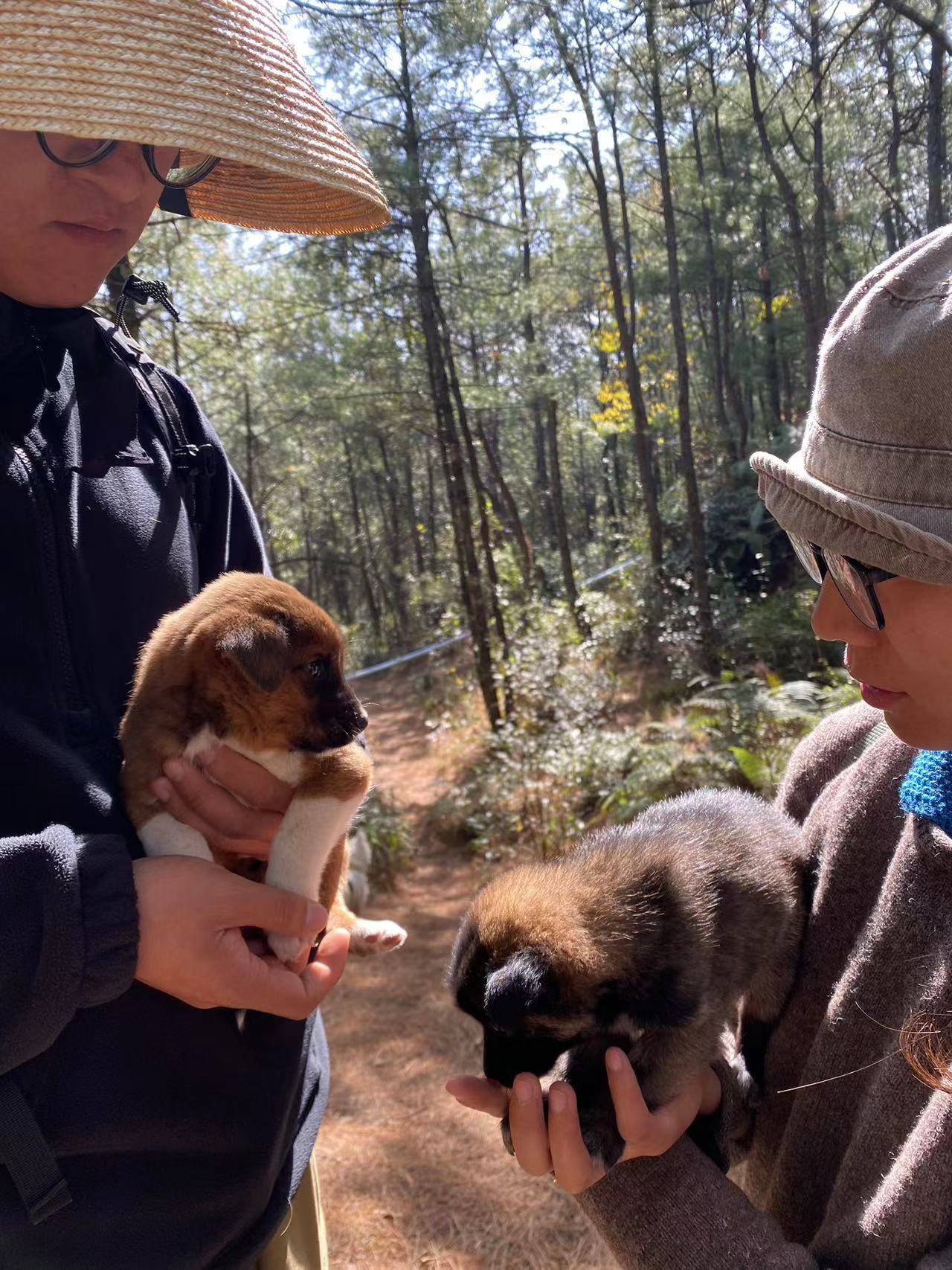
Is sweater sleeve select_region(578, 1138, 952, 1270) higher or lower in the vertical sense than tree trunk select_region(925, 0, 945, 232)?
lower

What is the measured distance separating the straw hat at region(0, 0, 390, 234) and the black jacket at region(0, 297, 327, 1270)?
1.48 feet

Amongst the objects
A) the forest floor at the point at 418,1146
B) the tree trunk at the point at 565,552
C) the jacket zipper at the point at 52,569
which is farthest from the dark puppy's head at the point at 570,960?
the tree trunk at the point at 565,552

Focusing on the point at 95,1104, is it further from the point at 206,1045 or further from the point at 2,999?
the point at 2,999

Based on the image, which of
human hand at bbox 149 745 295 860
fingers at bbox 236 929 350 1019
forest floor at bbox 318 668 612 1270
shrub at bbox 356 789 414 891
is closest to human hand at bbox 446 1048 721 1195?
fingers at bbox 236 929 350 1019

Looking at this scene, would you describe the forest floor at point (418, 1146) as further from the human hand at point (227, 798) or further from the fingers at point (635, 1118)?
the human hand at point (227, 798)

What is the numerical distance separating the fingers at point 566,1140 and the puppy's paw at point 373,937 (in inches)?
31.3

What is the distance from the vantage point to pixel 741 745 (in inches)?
393

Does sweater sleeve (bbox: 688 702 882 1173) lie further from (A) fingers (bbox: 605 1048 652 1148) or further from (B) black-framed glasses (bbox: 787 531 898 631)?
(B) black-framed glasses (bbox: 787 531 898 631)

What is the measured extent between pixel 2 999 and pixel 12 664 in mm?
637

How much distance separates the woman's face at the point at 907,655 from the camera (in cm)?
146

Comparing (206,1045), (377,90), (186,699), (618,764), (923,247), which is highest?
(377,90)

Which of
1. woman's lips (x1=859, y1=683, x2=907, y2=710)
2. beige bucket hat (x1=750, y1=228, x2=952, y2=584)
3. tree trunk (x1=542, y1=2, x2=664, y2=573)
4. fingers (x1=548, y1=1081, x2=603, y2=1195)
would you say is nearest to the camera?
beige bucket hat (x1=750, y1=228, x2=952, y2=584)

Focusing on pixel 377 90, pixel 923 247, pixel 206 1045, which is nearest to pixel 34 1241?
pixel 206 1045

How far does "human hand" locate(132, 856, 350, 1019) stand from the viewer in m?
1.59
